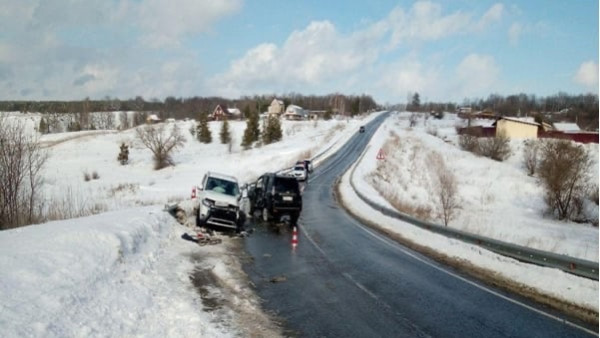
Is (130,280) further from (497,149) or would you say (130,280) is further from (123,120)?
(123,120)

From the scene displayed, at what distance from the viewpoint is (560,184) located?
40.9m

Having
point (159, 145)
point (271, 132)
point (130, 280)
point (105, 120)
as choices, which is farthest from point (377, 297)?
point (105, 120)

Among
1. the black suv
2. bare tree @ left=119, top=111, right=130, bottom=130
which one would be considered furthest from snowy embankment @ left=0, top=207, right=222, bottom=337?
bare tree @ left=119, top=111, right=130, bottom=130

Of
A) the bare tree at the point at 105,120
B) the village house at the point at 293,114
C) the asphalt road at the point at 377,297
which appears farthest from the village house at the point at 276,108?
the asphalt road at the point at 377,297

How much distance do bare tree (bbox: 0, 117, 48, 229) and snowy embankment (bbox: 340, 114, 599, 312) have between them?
1292 centimetres

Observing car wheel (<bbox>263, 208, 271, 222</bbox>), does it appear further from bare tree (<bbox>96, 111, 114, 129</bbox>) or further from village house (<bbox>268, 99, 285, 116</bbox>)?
bare tree (<bbox>96, 111, 114, 129</bbox>)

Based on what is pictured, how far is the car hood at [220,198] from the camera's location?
17.3 m

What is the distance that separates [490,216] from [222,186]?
26.6 m

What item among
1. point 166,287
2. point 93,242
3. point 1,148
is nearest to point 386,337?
point 166,287

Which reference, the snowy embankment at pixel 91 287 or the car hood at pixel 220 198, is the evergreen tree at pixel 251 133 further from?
the snowy embankment at pixel 91 287

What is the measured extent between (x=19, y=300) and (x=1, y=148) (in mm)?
12042

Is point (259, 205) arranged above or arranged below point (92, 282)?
below

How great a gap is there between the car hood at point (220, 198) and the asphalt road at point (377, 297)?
5.88 feet

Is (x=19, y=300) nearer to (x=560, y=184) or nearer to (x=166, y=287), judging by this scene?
(x=166, y=287)
